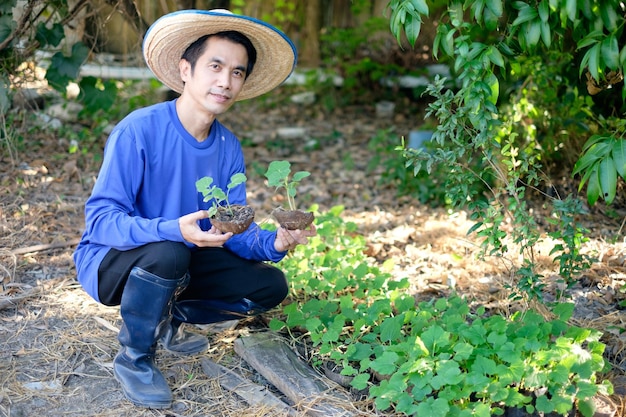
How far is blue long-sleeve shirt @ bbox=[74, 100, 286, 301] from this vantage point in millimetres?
2537

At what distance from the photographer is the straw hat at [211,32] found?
2.65m

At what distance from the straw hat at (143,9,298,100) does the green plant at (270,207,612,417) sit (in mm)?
971

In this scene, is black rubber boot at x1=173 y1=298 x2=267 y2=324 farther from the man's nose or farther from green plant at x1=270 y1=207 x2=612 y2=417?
the man's nose

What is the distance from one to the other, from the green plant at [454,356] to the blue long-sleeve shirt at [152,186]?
1.38 feet

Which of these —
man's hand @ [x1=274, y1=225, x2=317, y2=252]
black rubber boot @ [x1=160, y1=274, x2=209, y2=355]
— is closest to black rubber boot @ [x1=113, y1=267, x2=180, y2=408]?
black rubber boot @ [x1=160, y1=274, x2=209, y2=355]

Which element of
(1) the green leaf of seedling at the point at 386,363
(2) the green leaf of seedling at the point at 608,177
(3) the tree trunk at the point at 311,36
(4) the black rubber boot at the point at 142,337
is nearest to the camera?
(2) the green leaf of seedling at the point at 608,177

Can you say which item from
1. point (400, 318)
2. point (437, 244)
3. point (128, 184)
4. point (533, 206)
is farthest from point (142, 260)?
point (533, 206)

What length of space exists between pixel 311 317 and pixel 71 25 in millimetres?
3024

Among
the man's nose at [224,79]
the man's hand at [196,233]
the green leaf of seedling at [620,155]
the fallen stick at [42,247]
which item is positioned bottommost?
the fallen stick at [42,247]

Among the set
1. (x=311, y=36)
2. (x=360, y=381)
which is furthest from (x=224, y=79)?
(x=311, y=36)

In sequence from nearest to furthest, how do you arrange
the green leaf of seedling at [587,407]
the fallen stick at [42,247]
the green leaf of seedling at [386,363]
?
the green leaf of seedling at [587,407], the green leaf of seedling at [386,363], the fallen stick at [42,247]

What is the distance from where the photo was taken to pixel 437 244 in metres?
4.09

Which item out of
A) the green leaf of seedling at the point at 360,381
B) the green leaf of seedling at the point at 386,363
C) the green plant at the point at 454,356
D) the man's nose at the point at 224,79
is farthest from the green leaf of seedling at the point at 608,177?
the man's nose at the point at 224,79

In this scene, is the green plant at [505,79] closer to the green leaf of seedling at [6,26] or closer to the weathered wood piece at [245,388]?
the weathered wood piece at [245,388]
